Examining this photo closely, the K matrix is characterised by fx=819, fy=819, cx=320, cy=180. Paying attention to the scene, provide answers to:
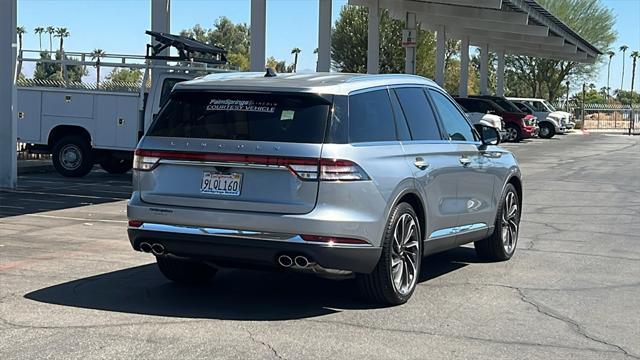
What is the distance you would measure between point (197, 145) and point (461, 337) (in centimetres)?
239

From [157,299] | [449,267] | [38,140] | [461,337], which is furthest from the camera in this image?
[38,140]

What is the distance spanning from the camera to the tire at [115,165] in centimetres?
1797

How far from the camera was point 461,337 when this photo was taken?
5727 mm

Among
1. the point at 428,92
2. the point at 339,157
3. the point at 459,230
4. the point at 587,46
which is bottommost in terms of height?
the point at 459,230

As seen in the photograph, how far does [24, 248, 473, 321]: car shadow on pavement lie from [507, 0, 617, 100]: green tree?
52138 mm

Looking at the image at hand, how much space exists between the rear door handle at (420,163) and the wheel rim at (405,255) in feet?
1.44

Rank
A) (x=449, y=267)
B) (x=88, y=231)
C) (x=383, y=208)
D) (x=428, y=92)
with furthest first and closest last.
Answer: (x=88, y=231) → (x=449, y=267) → (x=428, y=92) → (x=383, y=208)

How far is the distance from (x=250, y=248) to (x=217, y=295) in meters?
1.13

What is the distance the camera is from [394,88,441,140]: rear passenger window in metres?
7.04

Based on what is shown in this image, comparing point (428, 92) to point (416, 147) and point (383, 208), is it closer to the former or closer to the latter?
point (416, 147)

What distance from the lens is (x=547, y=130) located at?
42.5 meters

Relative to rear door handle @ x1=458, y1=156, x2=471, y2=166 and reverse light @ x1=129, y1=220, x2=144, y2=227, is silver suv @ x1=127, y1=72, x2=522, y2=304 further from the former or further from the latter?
rear door handle @ x1=458, y1=156, x2=471, y2=166

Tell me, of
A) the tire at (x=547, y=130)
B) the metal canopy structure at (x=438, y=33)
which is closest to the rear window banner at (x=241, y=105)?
the metal canopy structure at (x=438, y=33)

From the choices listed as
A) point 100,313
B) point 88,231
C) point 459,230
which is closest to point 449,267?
point 459,230
